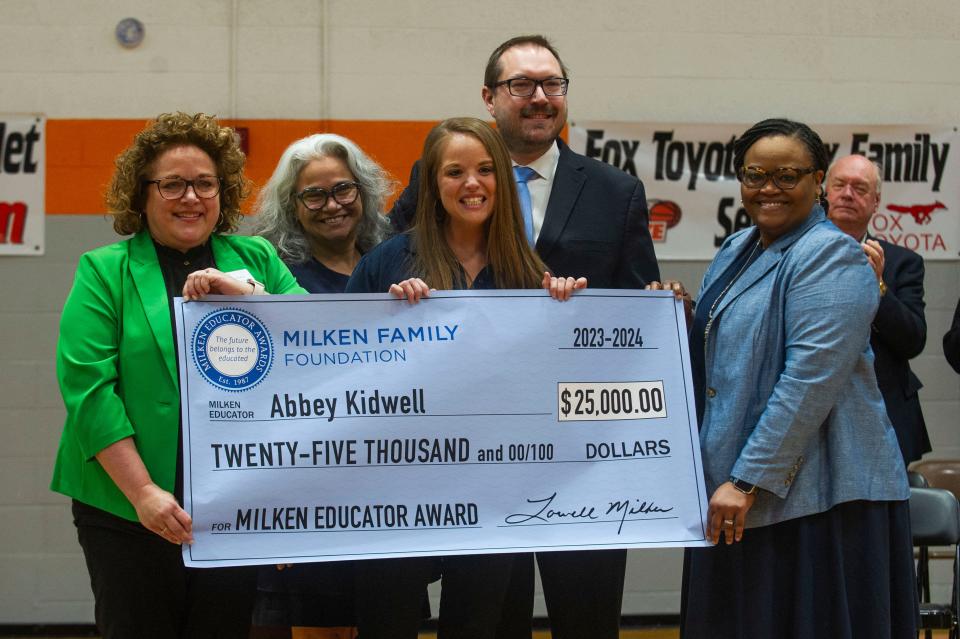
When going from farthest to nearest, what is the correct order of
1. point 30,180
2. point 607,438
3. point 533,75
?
point 30,180 → point 533,75 → point 607,438

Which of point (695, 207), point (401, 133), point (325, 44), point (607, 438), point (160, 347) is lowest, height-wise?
point (607, 438)

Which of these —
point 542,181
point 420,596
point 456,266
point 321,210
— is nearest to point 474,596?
point 420,596

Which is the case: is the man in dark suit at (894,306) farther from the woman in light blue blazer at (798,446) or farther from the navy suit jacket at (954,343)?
the woman in light blue blazer at (798,446)

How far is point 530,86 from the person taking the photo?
2832 millimetres

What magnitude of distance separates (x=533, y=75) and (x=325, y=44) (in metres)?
2.29

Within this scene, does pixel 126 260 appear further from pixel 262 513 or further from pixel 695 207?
pixel 695 207

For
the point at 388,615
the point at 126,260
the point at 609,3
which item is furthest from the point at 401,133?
the point at 388,615

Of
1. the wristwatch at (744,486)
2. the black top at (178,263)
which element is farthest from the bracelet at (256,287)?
the wristwatch at (744,486)

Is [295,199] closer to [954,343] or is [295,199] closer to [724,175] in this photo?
[724,175]

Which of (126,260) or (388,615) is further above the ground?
(126,260)

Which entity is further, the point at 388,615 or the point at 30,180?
the point at 30,180

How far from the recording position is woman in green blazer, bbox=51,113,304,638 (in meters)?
2.28

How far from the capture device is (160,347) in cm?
237

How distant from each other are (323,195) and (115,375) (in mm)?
994
